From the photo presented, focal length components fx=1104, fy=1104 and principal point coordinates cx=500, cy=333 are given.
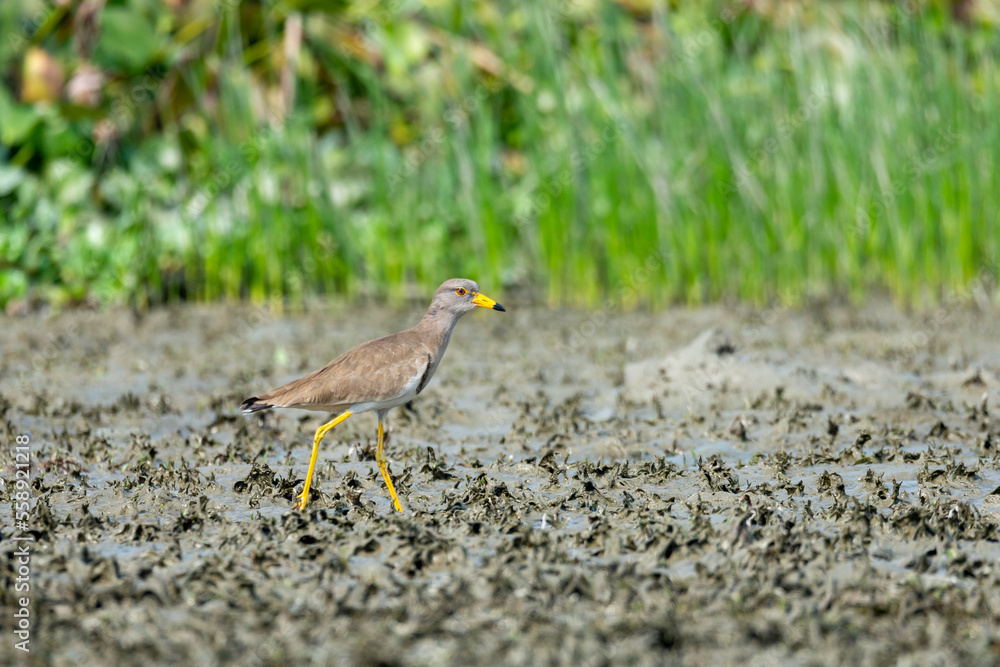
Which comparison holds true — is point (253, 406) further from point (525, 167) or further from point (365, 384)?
point (525, 167)

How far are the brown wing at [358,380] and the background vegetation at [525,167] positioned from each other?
3.98 m

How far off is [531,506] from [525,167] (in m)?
5.51

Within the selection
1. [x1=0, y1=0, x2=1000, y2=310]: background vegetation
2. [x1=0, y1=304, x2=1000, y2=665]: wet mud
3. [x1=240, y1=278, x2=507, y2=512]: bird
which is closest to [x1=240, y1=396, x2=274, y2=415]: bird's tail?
[x1=240, y1=278, x2=507, y2=512]: bird

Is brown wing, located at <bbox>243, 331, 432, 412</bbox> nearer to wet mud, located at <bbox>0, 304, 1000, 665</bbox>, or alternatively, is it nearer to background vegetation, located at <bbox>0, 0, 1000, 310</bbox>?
wet mud, located at <bbox>0, 304, 1000, 665</bbox>

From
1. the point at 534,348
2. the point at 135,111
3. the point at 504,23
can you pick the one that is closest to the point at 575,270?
the point at 534,348

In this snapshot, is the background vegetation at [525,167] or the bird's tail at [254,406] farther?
the background vegetation at [525,167]

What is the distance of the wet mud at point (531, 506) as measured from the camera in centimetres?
298

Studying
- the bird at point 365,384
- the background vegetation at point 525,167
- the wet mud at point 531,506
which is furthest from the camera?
the background vegetation at point 525,167

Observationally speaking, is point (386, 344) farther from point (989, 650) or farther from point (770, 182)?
point (770, 182)

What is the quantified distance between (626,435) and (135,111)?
18.3 feet

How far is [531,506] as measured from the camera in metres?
4.14

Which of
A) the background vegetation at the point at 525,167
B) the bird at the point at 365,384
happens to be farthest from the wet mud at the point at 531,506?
the background vegetation at the point at 525,167

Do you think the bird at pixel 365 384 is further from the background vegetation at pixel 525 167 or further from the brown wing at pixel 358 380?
the background vegetation at pixel 525 167

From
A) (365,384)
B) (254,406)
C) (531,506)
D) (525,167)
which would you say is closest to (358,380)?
(365,384)
